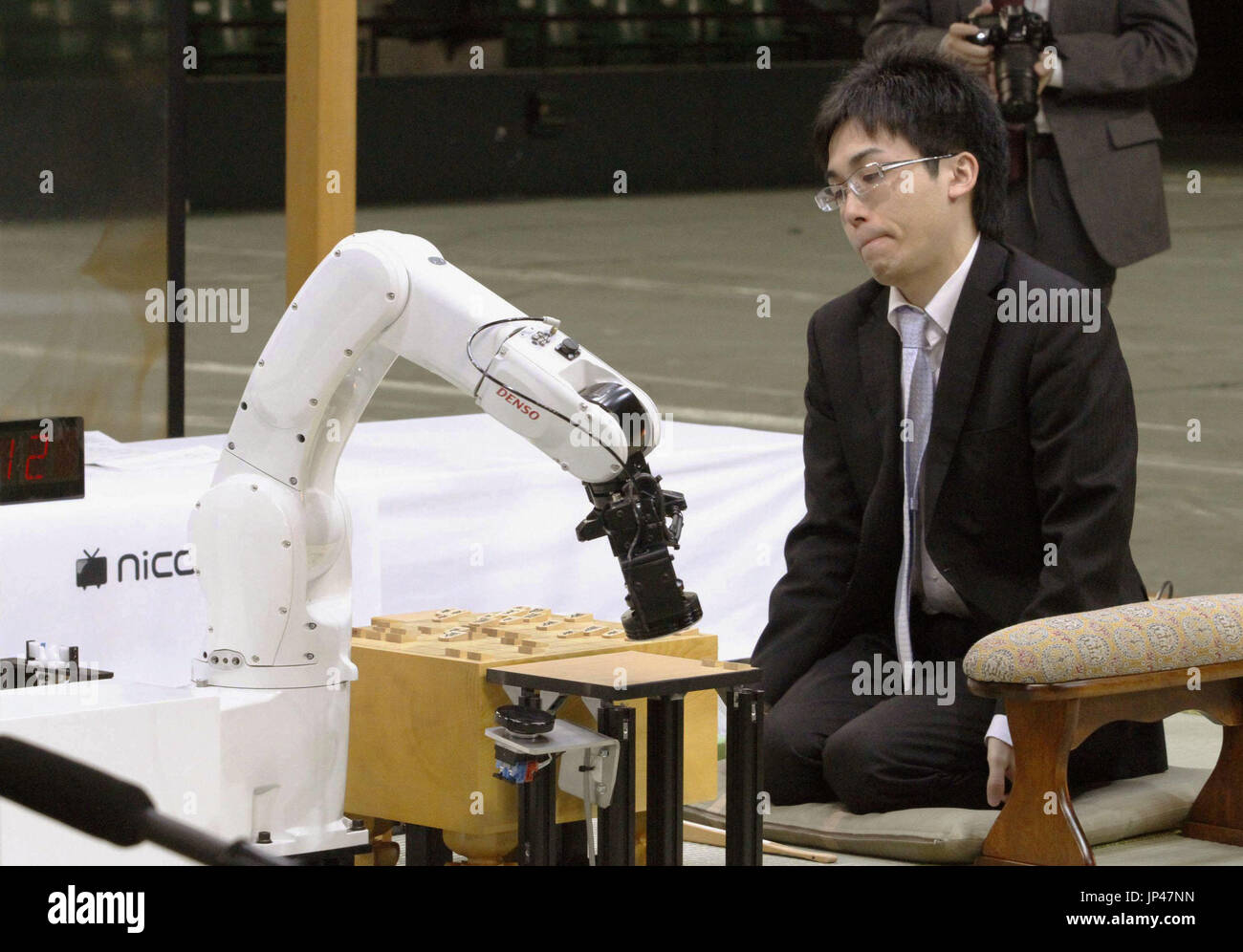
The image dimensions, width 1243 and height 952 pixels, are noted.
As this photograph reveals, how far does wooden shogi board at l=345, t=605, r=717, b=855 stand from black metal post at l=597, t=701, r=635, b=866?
0.53 feet

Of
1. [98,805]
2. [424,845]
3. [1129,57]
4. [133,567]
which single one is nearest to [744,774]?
[424,845]

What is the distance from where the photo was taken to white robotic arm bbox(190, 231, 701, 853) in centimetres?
234

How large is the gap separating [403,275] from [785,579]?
1.20 meters

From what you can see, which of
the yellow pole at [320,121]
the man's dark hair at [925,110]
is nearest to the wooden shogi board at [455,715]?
the man's dark hair at [925,110]

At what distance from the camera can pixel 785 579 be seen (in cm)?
346

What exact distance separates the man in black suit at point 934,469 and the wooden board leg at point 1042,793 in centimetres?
13

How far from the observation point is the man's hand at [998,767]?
10.3 ft

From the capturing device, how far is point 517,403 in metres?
2.36

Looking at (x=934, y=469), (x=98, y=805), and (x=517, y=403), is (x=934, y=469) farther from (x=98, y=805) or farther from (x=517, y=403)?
(x=98, y=805)

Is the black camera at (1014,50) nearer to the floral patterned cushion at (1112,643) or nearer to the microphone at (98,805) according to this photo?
the floral patterned cushion at (1112,643)

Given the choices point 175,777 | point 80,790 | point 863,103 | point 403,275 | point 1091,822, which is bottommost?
point 1091,822

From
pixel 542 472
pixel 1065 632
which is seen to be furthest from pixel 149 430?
pixel 1065 632

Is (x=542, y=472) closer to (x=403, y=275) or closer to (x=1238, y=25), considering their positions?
(x=403, y=275)

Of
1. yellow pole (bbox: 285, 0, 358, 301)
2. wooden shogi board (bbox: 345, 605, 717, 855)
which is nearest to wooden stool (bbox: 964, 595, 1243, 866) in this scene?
wooden shogi board (bbox: 345, 605, 717, 855)
